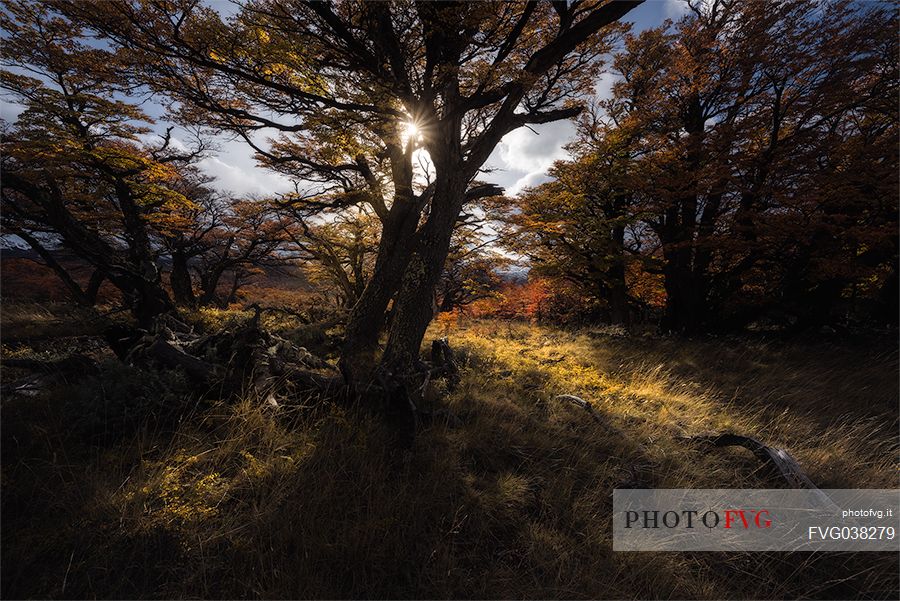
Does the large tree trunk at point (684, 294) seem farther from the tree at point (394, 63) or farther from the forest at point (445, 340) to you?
the tree at point (394, 63)

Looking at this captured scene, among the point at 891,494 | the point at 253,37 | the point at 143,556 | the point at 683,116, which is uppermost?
the point at 683,116

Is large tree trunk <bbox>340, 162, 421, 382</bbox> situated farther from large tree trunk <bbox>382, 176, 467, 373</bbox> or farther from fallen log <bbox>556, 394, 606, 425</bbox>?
fallen log <bbox>556, 394, 606, 425</bbox>

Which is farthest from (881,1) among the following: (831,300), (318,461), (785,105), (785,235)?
(318,461)

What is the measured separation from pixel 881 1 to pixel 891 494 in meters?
9.69

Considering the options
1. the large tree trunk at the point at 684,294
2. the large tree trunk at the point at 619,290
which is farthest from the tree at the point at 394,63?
the large tree trunk at the point at 619,290

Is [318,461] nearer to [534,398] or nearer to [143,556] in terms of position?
[143,556]

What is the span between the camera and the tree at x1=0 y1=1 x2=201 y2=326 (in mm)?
5000

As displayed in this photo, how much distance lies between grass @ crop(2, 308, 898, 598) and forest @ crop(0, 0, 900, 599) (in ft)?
0.06

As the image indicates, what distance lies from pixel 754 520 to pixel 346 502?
3.09 meters

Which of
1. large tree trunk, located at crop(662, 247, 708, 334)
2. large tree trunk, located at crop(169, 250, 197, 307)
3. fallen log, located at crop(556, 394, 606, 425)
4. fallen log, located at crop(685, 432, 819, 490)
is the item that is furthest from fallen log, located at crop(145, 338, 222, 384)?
large tree trunk, located at crop(169, 250, 197, 307)

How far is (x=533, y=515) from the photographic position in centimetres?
219

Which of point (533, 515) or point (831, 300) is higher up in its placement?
point (831, 300)

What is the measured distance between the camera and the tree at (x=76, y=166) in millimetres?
→ 5000

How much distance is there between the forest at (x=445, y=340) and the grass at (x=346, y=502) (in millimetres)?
19
